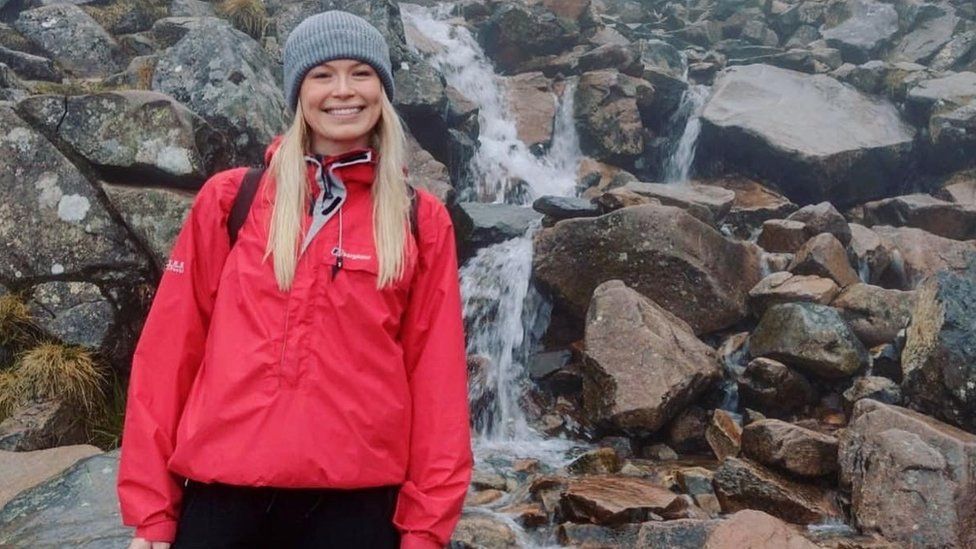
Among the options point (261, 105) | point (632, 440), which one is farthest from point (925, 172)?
point (261, 105)

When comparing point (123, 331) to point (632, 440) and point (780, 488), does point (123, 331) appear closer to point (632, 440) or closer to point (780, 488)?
point (632, 440)

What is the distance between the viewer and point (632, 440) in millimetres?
9469

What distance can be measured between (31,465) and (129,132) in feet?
12.4

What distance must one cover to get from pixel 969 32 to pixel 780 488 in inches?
993

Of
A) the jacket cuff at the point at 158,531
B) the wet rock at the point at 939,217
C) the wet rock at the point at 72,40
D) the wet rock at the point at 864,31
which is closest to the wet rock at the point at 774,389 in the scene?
the wet rock at the point at 939,217

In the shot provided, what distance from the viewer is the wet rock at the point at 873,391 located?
945 centimetres

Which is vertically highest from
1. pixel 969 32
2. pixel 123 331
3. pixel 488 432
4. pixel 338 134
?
pixel 969 32

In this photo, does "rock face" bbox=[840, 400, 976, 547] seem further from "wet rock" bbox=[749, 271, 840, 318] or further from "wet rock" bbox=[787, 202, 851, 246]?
"wet rock" bbox=[787, 202, 851, 246]

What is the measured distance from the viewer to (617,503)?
7.15 m

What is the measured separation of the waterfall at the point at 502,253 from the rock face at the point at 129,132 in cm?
527

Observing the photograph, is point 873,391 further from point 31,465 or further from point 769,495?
point 31,465

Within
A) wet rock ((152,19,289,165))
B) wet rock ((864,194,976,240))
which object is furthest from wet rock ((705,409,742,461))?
wet rock ((864,194,976,240))

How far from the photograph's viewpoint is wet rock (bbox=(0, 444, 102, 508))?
5.56m

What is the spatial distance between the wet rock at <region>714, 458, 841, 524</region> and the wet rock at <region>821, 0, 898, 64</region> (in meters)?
24.3
